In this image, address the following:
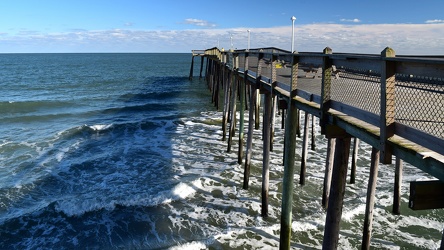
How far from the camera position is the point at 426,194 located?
283 centimetres

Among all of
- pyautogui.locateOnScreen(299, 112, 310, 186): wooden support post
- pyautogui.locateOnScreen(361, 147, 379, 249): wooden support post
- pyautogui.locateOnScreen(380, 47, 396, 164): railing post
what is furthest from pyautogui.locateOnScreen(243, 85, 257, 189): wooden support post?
pyautogui.locateOnScreen(380, 47, 396, 164): railing post

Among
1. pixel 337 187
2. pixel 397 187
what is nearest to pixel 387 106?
pixel 337 187

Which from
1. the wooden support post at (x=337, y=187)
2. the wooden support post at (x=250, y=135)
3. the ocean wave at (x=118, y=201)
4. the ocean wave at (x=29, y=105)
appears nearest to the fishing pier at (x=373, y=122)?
the wooden support post at (x=337, y=187)

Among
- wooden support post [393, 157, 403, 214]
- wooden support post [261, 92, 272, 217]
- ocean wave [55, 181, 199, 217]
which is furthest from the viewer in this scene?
ocean wave [55, 181, 199, 217]

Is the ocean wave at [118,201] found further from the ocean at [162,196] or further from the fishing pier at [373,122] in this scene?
the fishing pier at [373,122]

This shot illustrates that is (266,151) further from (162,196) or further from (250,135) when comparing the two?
(162,196)

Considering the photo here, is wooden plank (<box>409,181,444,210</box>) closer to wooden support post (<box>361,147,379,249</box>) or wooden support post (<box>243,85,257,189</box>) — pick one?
wooden support post (<box>361,147,379,249</box>)

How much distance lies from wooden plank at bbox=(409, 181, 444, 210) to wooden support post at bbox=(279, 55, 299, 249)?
330 centimetres

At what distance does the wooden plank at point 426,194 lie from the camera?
281 cm

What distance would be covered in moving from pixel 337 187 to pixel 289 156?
1.73 meters

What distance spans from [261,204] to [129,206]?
3.66 m

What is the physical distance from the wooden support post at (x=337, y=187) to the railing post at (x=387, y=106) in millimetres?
1197

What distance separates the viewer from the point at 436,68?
2.58m

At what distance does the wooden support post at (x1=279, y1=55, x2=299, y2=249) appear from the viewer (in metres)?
6.02
